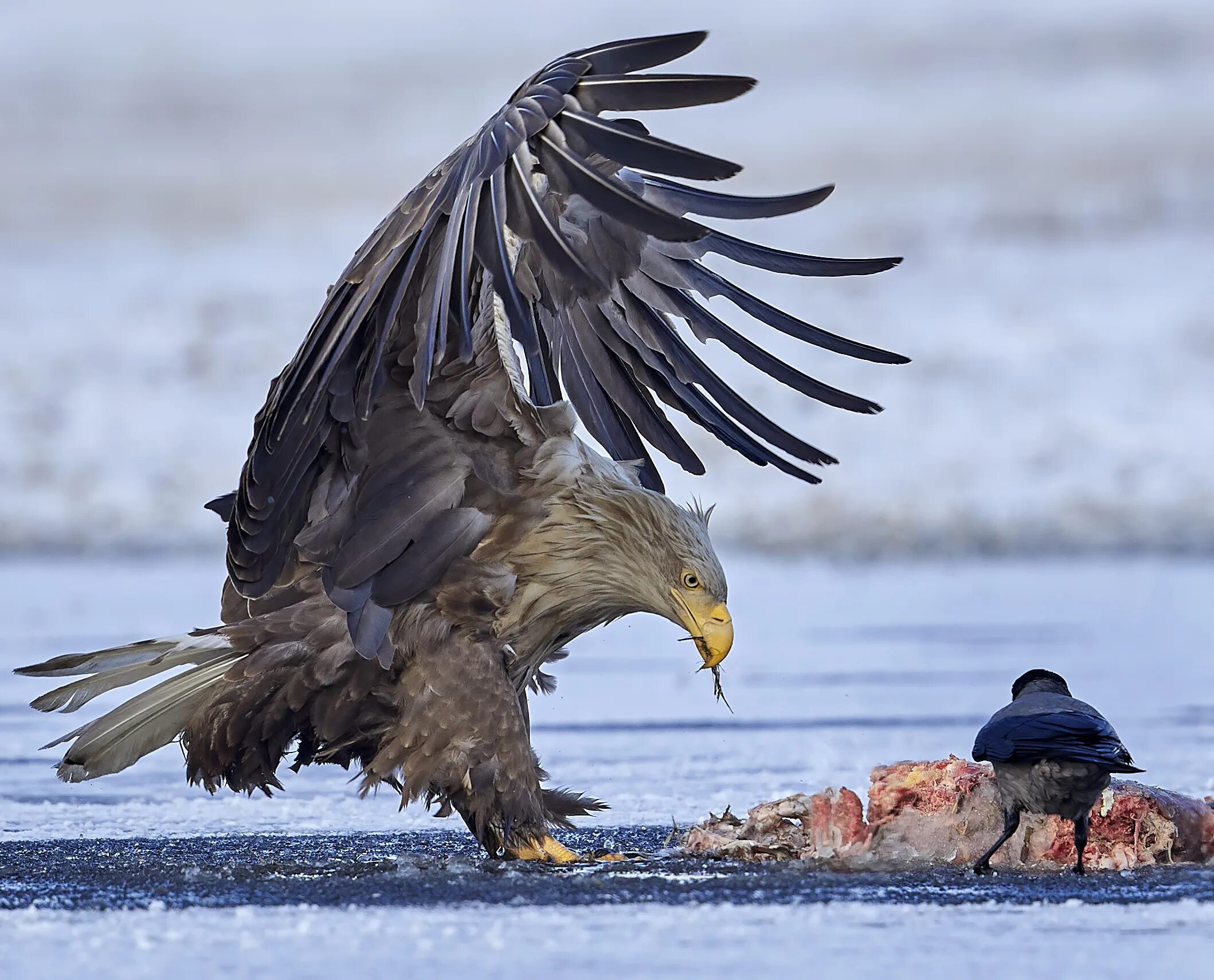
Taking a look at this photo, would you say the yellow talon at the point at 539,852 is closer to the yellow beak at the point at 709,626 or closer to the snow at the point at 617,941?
the yellow beak at the point at 709,626

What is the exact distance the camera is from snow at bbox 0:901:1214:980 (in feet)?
13.4

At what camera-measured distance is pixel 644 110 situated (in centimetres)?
523

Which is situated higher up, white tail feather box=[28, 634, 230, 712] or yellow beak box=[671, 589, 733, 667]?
yellow beak box=[671, 589, 733, 667]

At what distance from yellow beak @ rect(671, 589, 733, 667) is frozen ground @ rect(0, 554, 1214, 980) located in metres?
0.66

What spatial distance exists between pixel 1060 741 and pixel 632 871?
1.23 meters

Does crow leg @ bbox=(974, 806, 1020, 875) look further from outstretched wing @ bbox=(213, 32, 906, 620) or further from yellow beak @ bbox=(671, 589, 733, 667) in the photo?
outstretched wing @ bbox=(213, 32, 906, 620)

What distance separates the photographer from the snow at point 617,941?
4.09 metres

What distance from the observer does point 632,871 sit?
545 centimetres

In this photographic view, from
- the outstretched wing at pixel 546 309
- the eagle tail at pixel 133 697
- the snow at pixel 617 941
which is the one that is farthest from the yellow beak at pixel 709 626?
the eagle tail at pixel 133 697

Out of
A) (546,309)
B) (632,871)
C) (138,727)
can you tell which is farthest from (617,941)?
(546,309)

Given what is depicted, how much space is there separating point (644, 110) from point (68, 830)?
312 cm

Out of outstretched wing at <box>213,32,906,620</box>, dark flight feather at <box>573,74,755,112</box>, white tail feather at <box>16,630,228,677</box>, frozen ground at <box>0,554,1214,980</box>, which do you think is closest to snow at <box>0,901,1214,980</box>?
frozen ground at <box>0,554,1214,980</box>

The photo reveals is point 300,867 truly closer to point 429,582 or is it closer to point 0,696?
point 429,582

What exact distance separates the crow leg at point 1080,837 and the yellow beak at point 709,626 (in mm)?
1122
